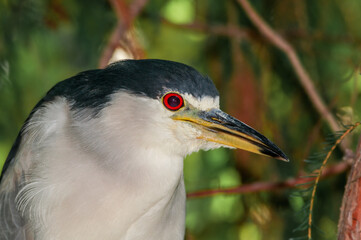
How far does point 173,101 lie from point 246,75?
1229 mm

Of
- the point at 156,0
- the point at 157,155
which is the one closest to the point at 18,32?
the point at 156,0

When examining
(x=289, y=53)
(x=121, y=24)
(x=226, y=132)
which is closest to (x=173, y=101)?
(x=226, y=132)

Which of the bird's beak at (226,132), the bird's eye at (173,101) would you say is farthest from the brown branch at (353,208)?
the bird's eye at (173,101)

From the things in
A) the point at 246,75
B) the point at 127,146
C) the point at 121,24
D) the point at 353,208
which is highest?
the point at 121,24

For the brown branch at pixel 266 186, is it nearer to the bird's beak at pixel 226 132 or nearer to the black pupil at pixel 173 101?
the bird's beak at pixel 226 132

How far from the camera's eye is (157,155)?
2445 millimetres

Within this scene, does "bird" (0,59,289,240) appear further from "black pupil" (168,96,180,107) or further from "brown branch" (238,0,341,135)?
"brown branch" (238,0,341,135)

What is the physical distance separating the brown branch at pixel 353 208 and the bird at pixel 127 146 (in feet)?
1.68

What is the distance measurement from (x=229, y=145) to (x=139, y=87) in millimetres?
452

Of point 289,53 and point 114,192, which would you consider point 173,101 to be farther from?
point 289,53

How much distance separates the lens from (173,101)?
2377 mm

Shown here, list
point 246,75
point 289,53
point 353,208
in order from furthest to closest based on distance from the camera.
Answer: point 246,75 < point 289,53 < point 353,208

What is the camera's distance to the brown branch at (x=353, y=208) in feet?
6.15

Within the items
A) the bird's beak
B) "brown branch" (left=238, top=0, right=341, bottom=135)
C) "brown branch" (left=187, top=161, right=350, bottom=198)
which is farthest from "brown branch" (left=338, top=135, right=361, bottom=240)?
"brown branch" (left=238, top=0, right=341, bottom=135)
